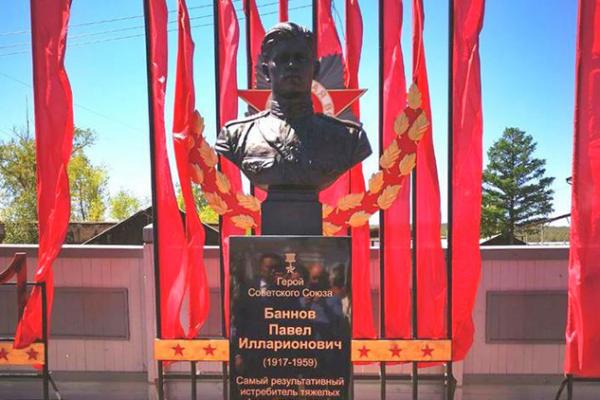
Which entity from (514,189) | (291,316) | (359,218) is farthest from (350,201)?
(514,189)

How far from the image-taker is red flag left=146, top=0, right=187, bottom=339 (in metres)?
3.31

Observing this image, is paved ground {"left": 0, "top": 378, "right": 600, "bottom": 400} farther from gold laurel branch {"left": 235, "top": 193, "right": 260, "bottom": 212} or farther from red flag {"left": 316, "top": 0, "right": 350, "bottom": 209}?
red flag {"left": 316, "top": 0, "right": 350, "bottom": 209}

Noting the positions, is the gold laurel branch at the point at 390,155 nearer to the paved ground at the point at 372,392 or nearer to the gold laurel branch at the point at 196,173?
the gold laurel branch at the point at 196,173

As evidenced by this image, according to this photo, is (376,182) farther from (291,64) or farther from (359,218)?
(291,64)

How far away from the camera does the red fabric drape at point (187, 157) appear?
3.31 m

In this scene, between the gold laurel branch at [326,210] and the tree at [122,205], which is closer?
the gold laurel branch at [326,210]

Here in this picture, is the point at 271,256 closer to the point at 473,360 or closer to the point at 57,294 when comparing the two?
the point at 473,360

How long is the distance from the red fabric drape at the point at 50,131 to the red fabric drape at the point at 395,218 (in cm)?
272

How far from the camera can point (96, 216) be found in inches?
949

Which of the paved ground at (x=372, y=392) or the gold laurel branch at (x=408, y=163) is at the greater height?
the gold laurel branch at (x=408, y=163)

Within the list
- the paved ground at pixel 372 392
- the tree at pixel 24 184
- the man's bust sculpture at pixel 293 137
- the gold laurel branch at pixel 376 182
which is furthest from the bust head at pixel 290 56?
the tree at pixel 24 184

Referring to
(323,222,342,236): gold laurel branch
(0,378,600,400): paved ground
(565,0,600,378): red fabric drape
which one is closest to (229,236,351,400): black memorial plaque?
(323,222,342,236): gold laurel branch

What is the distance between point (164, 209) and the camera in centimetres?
342

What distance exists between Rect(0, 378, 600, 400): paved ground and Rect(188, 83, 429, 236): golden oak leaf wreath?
5.59 feet
